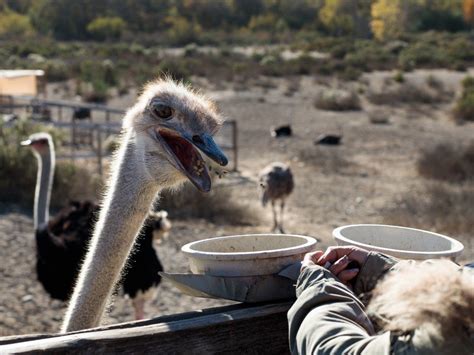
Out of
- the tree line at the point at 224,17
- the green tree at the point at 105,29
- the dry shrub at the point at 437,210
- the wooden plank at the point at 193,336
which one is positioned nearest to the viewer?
the wooden plank at the point at 193,336

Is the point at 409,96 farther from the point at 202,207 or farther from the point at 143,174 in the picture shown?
the point at 143,174

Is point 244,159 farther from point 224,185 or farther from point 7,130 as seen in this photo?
point 7,130

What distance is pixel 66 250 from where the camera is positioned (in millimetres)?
4645

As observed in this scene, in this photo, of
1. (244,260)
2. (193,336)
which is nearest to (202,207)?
(244,260)

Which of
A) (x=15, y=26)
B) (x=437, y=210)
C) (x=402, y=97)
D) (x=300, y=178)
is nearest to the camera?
(x=437, y=210)

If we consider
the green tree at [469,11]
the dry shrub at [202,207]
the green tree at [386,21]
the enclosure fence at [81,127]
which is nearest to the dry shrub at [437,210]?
the dry shrub at [202,207]

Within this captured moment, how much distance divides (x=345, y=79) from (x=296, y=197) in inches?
693

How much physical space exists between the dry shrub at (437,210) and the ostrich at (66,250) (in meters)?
3.66

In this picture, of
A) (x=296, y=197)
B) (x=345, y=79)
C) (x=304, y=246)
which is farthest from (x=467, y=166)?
(x=345, y=79)

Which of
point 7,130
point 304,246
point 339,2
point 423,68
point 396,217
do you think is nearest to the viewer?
point 304,246

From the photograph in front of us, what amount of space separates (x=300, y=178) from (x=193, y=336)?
9620mm

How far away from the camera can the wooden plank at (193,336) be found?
1.43 m

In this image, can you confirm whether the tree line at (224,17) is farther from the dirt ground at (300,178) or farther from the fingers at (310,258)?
the fingers at (310,258)

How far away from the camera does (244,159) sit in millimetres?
12328
